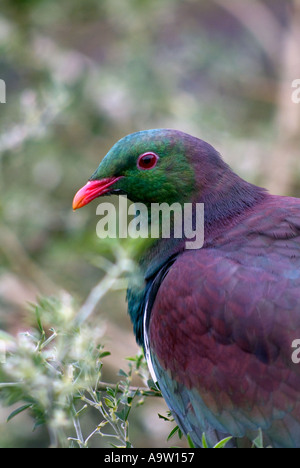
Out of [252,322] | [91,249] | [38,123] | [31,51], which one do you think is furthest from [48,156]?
[252,322]

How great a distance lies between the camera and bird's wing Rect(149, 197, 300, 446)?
2.24m

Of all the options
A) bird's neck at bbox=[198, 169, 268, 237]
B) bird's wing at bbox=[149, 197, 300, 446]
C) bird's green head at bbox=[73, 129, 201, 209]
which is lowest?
bird's wing at bbox=[149, 197, 300, 446]

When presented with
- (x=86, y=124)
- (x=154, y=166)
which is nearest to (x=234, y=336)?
(x=154, y=166)

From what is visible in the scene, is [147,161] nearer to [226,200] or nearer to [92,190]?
[92,190]

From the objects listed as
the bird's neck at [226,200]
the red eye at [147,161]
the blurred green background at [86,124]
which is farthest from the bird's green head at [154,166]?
the blurred green background at [86,124]

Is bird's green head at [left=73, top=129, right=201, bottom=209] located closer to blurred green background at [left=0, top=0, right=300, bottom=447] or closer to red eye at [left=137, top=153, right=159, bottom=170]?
red eye at [left=137, top=153, right=159, bottom=170]

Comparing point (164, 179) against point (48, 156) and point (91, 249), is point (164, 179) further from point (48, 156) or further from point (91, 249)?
point (48, 156)

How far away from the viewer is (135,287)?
9.35ft

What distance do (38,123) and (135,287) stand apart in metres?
1.77

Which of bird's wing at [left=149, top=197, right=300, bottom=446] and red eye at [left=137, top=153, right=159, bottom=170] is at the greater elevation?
red eye at [left=137, top=153, right=159, bottom=170]

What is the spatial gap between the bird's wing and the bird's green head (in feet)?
1.54

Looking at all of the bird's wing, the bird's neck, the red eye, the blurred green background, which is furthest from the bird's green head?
the blurred green background

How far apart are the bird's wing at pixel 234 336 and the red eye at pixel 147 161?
1.86 ft

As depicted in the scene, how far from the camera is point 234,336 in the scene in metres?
2.32
